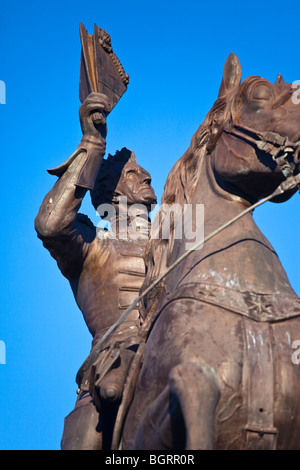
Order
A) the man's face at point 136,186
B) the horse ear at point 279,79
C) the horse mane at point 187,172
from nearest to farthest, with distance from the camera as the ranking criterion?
the horse mane at point 187,172 < the horse ear at point 279,79 < the man's face at point 136,186

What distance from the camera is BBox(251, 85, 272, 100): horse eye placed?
6.07 metres

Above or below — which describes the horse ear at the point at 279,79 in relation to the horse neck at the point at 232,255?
above

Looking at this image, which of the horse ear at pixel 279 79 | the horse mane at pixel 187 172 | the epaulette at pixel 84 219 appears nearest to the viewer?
the horse mane at pixel 187 172

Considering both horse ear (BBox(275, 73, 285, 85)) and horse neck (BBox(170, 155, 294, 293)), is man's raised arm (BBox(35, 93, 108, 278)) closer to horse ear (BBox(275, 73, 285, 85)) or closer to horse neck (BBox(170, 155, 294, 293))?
horse neck (BBox(170, 155, 294, 293))

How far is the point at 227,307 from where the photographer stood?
531cm

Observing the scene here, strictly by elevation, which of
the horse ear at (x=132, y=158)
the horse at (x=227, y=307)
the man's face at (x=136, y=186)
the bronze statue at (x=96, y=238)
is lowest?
the horse at (x=227, y=307)

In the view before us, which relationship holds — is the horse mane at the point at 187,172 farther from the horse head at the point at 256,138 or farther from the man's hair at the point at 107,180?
the man's hair at the point at 107,180

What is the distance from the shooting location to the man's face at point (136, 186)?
871 centimetres

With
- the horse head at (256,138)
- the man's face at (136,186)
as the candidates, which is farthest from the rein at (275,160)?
the man's face at (136,186)

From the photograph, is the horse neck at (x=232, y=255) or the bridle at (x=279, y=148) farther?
the bridle at (x=279, y=148)

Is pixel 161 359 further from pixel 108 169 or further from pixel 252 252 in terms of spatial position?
pixel 108 169

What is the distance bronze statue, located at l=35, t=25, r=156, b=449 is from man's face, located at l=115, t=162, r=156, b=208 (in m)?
0.01

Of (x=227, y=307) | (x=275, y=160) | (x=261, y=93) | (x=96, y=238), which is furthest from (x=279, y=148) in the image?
(x=96, y=238)

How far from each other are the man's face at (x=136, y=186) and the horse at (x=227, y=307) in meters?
2.11
